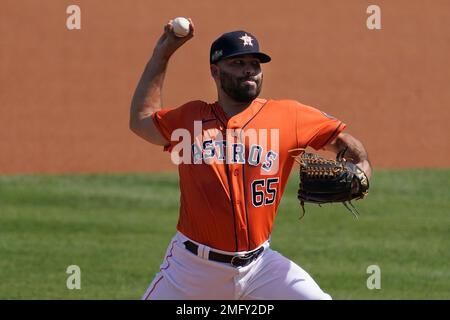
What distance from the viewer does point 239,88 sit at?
5.49 metres

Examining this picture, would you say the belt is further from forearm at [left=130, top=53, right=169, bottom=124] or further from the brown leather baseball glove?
forearm at [left=130, top=53, right=169, bottom=124]

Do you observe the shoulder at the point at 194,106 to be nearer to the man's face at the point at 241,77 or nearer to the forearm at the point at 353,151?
the man's face at the point at 241,77

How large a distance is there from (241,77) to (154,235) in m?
5.78

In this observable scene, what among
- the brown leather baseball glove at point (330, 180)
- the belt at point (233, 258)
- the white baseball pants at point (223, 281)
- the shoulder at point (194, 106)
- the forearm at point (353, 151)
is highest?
the shoulder at point (194, 106)

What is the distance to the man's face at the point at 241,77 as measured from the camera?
18.0ft

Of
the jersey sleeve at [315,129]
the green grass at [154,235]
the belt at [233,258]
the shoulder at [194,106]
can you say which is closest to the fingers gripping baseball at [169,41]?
the shoulder at [194,106]

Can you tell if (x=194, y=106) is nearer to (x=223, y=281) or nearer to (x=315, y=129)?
(x=315, y=129)

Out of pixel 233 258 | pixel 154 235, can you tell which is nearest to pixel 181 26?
pixel 233 258

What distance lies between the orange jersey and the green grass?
3.16 meters

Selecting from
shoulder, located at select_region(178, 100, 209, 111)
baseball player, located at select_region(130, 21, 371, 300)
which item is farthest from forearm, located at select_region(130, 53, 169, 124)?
shoulder, located at select_region(178, 100, 209, 111)

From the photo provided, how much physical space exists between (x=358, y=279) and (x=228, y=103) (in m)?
3.99

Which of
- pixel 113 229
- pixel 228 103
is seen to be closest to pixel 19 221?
pixel 113 229

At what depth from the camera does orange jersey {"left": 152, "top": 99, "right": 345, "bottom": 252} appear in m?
5.39
